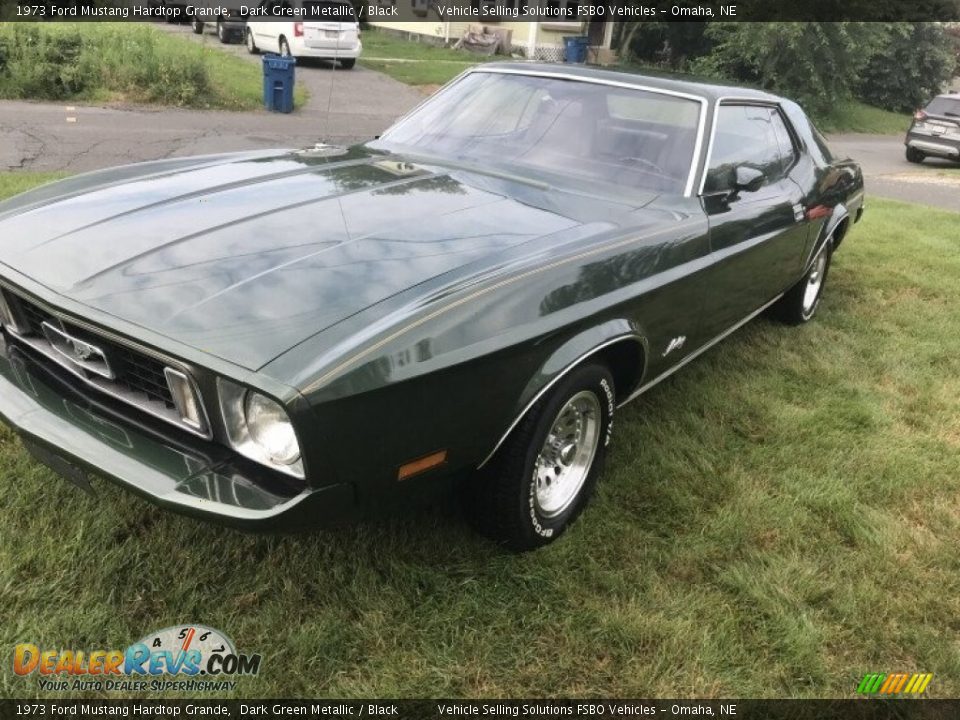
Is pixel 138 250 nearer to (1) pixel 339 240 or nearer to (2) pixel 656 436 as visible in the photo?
(1) pixel 339 240

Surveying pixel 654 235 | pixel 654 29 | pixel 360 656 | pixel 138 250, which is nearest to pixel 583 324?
pixel 654 235

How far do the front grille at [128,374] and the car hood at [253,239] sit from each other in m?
0.10

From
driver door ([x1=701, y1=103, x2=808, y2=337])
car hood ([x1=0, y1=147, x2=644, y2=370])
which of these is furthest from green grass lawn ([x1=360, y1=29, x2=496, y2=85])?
car hood ([x1=0, y1=147, x2=644, y2=370])

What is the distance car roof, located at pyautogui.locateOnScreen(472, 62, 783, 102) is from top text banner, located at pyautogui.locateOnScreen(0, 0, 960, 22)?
14729 mm

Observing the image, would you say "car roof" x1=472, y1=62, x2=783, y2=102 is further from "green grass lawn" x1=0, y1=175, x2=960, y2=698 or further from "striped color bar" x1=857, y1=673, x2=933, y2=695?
"striped color bar" x1=857, y1=673, x2=933, y2=695

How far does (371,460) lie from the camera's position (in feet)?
6.05

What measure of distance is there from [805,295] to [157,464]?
4090mm

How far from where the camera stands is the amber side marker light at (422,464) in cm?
193

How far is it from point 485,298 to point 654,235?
93cm

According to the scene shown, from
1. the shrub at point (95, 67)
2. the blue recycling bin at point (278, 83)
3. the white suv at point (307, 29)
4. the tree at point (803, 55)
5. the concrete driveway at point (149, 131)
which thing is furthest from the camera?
the tree at point (803, 55)

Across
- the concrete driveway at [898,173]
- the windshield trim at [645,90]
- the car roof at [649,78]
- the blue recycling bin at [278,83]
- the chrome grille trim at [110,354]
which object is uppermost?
the car roof at [649,78]

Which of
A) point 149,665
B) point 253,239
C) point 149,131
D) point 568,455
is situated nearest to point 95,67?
point 149,131

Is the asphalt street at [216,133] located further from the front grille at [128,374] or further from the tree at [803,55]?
the tree at [803,55]

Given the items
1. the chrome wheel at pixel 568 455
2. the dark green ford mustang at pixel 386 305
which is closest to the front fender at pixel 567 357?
the dark green ford mustang at pixel 386 305
